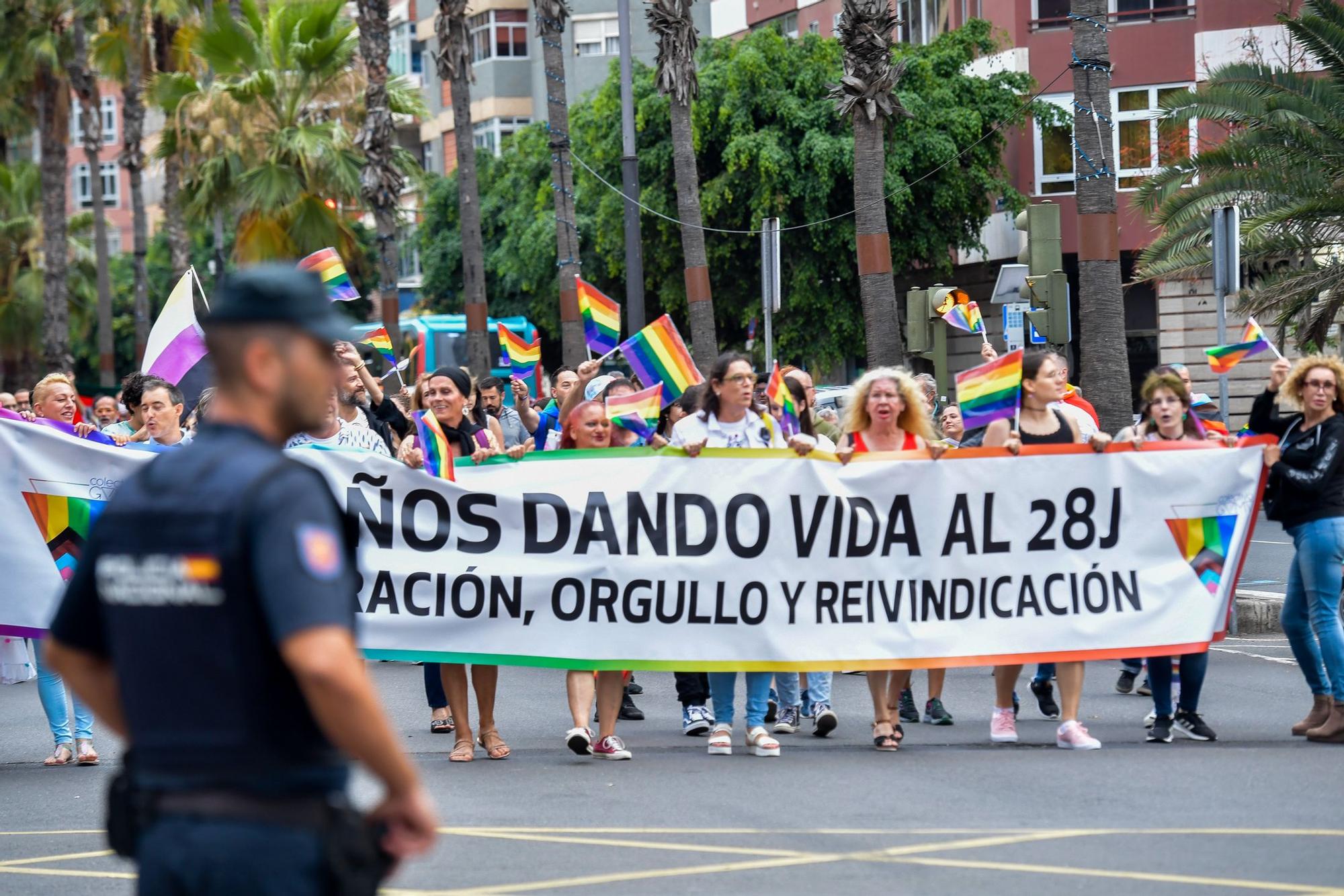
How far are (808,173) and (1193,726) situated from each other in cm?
2803

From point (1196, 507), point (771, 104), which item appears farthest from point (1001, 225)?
point (1196, 507)

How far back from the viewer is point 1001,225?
127 ft

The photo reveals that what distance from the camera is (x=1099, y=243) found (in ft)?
51.9

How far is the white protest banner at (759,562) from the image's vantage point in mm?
9438

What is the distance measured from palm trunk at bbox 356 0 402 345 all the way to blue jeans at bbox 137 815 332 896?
26.9 m

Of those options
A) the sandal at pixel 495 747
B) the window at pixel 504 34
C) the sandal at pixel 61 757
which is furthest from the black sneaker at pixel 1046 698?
the window at pixel 504 34

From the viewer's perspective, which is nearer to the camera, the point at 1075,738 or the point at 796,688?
the point at 1075,738

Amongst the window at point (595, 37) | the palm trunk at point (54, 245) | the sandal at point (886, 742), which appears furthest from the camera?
the window at point (595, 37)

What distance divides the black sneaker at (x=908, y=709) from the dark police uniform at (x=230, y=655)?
770cm

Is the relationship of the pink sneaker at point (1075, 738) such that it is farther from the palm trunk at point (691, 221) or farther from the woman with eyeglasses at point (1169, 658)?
the palm trunk at point (691, 221)

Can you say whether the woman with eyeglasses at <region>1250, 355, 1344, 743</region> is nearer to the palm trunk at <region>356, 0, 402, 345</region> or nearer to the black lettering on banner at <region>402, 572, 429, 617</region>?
the black lettering on banner at <region>402, 572, 429, 617</region>

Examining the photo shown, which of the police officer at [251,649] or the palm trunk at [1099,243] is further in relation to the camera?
the palm trunk at [1099,243]

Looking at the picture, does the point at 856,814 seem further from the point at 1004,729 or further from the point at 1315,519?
the point at 1315,519

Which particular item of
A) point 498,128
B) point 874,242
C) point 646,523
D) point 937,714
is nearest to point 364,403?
point 646,523
